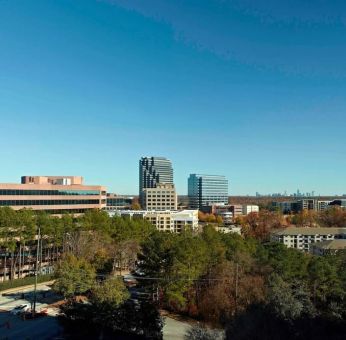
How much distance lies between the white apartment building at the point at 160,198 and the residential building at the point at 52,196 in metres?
71.6

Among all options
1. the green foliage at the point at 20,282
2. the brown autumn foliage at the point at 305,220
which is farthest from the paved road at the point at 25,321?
the brown autumn foliage at the point at 305,220

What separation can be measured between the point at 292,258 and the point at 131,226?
2552cm

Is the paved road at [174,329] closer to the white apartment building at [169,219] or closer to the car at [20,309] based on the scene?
the car at [20,309]

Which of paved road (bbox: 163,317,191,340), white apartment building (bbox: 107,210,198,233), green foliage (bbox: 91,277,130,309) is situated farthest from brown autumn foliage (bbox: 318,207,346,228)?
green foliage (bbox: 91,277,130,309)

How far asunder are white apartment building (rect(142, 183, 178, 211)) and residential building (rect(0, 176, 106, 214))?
235 ft

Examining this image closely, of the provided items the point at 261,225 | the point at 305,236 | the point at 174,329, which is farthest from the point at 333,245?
the point at 174,329

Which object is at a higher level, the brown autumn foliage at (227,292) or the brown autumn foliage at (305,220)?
the brown autumn foliage at (305,220)

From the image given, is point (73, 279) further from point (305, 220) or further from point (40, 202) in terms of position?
point (305, 220)

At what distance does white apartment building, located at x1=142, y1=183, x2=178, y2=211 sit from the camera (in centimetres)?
16438

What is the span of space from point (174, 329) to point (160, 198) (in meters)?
130

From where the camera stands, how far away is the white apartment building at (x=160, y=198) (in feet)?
539

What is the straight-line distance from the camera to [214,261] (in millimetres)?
42781

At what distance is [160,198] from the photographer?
6540 inches

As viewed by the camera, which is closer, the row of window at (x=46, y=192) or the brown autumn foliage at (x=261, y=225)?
the row of window at (x=46, y=192)
